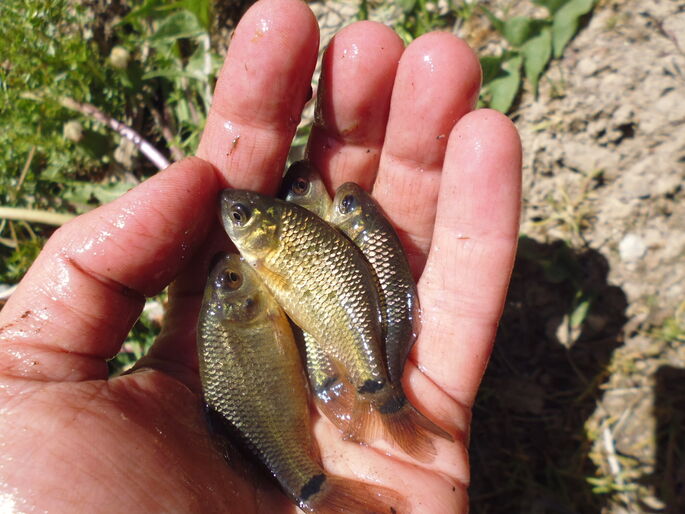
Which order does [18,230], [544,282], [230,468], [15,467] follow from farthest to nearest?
1. [18,230]
2. [544,282]
3. [230,468]
4. [15,467]

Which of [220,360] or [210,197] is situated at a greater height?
[210,197]

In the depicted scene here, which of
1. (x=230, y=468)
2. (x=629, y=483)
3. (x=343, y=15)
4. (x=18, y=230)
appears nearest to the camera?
(x=230, y=468)

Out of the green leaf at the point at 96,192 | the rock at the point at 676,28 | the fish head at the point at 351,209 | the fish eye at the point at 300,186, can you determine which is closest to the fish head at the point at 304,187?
the fish eye at the point at 300,186

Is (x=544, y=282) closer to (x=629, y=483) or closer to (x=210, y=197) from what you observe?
(x=629, y=483)

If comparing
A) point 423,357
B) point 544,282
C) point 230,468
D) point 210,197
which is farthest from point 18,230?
point 544,282

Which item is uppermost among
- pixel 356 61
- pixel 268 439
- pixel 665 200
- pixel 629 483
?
pixel 356 61

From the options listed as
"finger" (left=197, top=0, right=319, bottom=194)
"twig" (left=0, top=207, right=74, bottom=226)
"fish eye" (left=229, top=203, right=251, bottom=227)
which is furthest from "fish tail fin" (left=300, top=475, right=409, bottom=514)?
"twig" (left=0, top=207, right=74, bottom=226)

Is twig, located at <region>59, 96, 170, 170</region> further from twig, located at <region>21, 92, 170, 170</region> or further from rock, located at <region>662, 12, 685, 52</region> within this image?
rock, located at <region>662, 12, 685, 52</region>

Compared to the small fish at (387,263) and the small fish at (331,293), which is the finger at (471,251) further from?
the small fish at (331,293)
